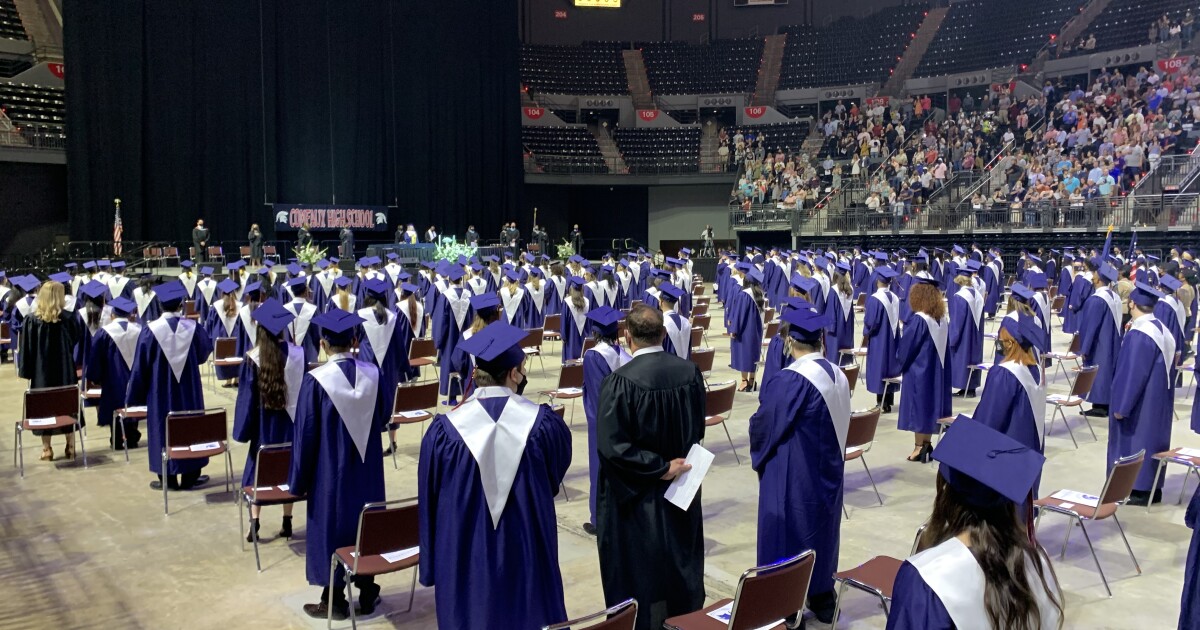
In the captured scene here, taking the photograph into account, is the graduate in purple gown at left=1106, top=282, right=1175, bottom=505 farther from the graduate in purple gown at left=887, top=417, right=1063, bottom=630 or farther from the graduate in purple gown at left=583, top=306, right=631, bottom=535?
the graduate in purple gown at left=887, top=417, right=1063, bottom=630

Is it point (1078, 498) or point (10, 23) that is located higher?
point (10, 23)

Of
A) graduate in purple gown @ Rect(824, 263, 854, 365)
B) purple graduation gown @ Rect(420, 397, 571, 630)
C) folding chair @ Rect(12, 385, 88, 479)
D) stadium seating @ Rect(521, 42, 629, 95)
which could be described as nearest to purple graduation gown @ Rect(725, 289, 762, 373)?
graduate in purple gown @ Rect(824, 263, 854, 365)

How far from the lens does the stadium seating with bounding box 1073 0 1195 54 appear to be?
30062 millimetres

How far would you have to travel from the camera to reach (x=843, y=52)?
39.6m

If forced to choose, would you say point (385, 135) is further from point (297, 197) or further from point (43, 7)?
point (43, 7)

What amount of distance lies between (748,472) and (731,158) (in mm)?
31349

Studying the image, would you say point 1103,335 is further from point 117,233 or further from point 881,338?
point 117,233

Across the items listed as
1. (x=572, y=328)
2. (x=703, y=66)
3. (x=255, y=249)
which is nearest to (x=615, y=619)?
(x=572, y=328)

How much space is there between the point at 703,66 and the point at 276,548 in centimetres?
3811

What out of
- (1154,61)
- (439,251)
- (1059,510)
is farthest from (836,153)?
(1059,510)

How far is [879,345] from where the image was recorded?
10.4 metres

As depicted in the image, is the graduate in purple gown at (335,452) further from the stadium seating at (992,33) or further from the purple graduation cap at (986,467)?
the stadium seating at (992,33)

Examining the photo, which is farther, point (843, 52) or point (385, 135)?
point (843, 52)

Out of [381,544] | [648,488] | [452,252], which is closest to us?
[648,488]
